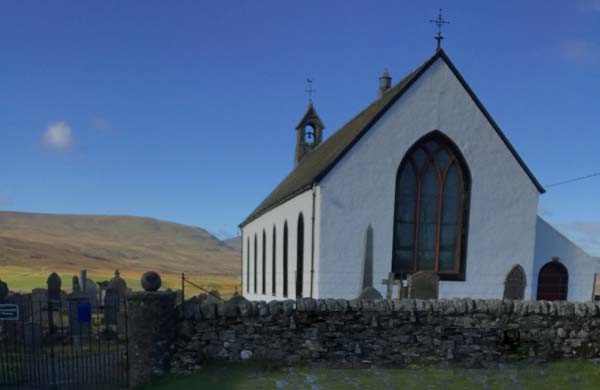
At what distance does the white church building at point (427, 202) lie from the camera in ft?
42.4

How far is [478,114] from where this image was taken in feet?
44.6

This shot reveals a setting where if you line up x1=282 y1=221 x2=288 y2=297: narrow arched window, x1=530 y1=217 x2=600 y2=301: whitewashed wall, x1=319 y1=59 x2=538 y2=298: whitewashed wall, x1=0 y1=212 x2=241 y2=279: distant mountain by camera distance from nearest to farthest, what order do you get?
x1=319 y1=59 x2=538 y2=298: whitewashed wall → x1=530 y1=217 x2=600 y2=301: whitewashed wall → x1=282 y1=221 x2=288 y2=297: narrow arched window → x1=0 y1=212 x2=241 y2=279: distant mountain

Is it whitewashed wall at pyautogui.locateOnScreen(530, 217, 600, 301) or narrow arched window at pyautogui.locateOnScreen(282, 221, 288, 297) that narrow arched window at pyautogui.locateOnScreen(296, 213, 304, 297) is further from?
whitewashed wall at pyautogui.locateOnScreen(530, 217, 600, 301)

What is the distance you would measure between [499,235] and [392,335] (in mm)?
7125

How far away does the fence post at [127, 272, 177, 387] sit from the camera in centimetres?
773

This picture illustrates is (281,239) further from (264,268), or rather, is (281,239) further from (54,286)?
(54,286)

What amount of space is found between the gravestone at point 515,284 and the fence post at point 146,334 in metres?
10.8

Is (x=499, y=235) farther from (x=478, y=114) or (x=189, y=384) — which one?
(x=189, y=384)

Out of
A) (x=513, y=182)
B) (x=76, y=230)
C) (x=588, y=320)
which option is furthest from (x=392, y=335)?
(x=76, y=230)

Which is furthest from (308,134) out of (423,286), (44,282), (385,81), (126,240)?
(126,240)

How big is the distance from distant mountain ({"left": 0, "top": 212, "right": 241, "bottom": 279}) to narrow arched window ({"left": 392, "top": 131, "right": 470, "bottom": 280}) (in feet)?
261

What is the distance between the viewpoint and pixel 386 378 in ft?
26.0

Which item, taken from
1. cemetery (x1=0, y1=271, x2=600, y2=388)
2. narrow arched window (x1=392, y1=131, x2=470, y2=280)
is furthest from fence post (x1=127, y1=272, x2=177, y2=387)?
narrow arched window (x1=392, y1=131, x2=470, y2=280)

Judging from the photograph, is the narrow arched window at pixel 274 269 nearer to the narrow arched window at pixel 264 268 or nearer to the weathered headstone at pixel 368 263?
the narrow arched window at pixel 264 268
